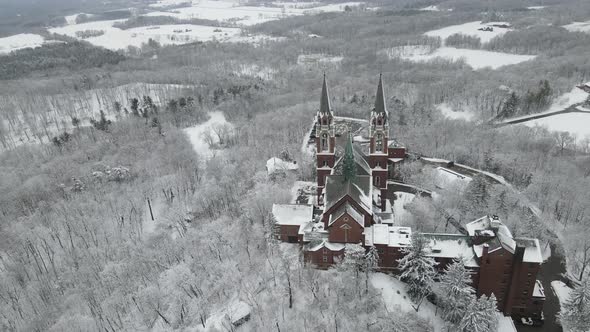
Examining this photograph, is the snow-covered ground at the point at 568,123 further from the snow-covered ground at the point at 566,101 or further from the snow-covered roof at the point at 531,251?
the snow-covered roof at the point at 531,251

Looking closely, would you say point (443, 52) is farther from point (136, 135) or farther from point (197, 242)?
point (197, 242)

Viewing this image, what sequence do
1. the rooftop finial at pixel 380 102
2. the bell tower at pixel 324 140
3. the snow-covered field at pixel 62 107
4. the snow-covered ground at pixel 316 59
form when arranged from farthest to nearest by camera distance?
the snow-covered ground at pixel 316 59, the snow-covered field at pixel 62 107, the bell tower at pixel 324 140, the rooftop finial at pixel 380 102

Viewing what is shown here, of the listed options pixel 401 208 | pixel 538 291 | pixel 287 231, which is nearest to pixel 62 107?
pixel 287 231

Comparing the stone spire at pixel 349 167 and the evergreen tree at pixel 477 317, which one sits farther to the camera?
the stone spire at pixel 349 167

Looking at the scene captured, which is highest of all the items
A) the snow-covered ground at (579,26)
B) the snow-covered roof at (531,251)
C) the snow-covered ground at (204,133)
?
the snow-covered ground at (579,26)

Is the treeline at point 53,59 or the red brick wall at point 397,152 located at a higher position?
the treeline at point 53,59

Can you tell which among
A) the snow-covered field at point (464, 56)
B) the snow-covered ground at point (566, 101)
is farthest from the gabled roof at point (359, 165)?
the snow-covered field at point (464, 56)

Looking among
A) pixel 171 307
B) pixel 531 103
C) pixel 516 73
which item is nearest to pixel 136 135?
pixel 171 307

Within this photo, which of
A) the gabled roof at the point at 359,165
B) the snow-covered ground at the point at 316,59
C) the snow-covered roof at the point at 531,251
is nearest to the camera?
the snow-covered roof at the point at 531,251

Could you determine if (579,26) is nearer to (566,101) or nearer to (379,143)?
(566,101)

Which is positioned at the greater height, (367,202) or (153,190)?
(367,202)
